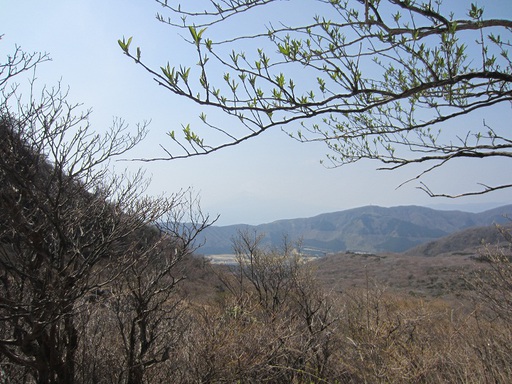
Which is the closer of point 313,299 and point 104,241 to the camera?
point 104,241

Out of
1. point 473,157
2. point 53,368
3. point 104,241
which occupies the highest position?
point 473,157

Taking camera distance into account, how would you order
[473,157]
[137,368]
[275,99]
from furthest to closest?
[137,368], [473,157], [275,99]

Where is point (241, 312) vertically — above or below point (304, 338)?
above

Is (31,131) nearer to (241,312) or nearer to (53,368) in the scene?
(53,368)

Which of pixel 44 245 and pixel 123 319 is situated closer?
pixel 44 245

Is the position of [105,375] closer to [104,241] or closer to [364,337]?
[104,241]

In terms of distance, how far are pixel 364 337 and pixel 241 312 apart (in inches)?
134

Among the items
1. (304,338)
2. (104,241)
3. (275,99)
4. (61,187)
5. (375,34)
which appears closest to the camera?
(275,99)

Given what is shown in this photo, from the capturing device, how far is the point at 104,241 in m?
6.34

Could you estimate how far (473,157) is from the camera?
2.89 metres

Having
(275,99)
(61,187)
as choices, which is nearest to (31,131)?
(61,187)

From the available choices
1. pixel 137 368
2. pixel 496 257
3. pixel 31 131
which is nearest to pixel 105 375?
pixel 137 368

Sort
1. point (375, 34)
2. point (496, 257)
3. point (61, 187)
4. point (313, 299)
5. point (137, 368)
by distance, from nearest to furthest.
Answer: point (375, 34) < point (61, 187) < point (137, 368) < point (496, 257) < point (313, 299)

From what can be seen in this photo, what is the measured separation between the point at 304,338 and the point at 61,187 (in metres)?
8.46
